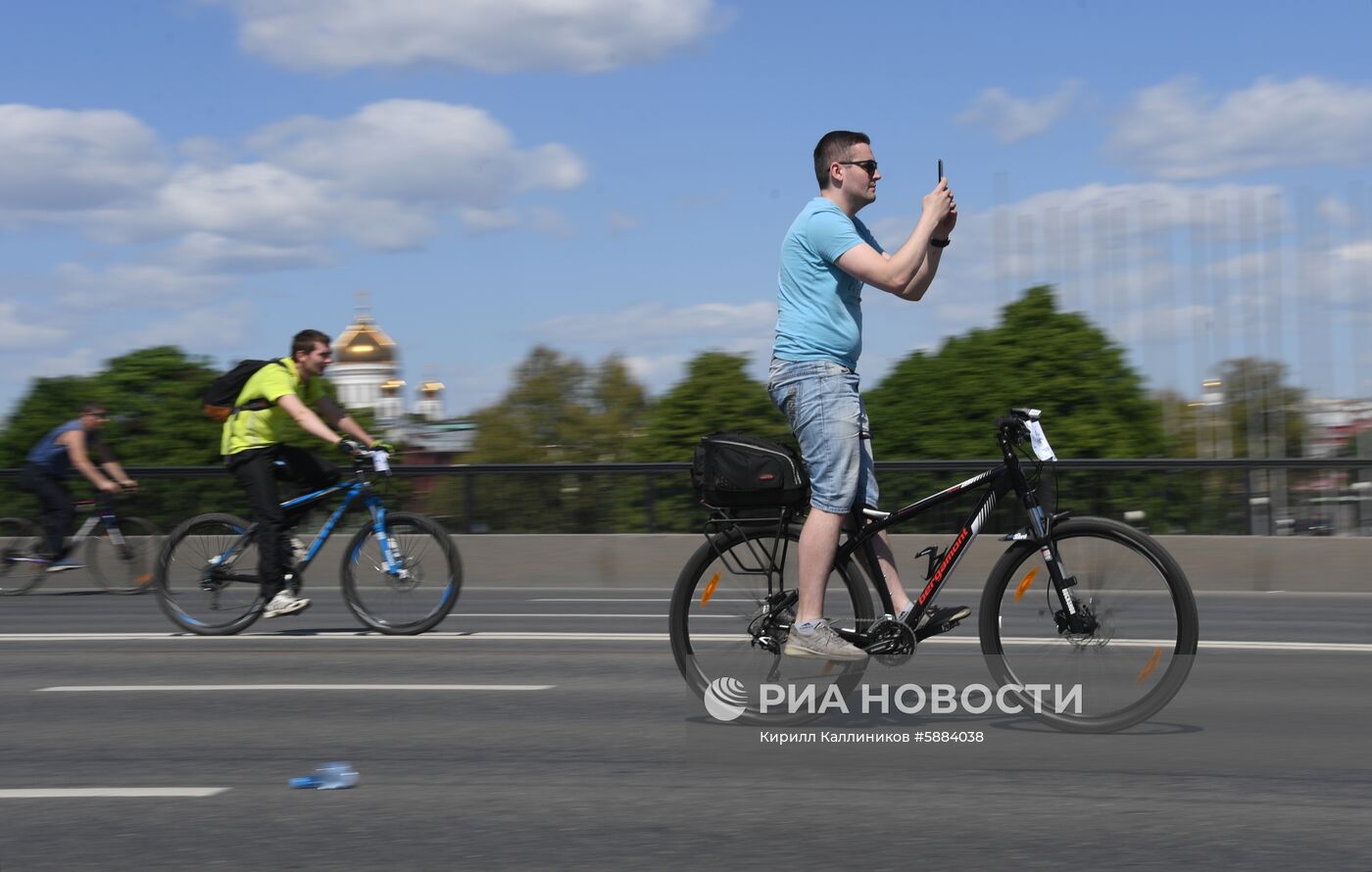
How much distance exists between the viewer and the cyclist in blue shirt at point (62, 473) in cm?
1491

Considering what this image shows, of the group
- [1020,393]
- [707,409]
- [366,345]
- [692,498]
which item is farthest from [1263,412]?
[366,345]

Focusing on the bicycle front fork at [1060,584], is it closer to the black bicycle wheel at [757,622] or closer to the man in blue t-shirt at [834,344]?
the man in blue t-shirt at [834,344]

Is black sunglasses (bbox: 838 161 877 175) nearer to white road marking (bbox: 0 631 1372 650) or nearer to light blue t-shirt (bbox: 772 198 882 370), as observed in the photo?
light blue t-shirt (bbox: 772 198 882 370)

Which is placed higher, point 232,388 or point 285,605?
point 232,388

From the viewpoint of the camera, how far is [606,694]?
7.15m

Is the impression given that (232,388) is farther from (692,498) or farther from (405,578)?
(692,498)

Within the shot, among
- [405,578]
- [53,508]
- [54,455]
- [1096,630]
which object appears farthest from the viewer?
[54,455]

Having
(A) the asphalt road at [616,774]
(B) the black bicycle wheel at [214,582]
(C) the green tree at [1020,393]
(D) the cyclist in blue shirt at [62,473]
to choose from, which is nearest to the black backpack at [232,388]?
(B) the black bicycle wheel at [214,582]

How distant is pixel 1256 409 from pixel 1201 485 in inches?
237

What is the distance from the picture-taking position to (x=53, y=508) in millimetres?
14953

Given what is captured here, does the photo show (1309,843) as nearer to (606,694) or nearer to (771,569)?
(771,569)

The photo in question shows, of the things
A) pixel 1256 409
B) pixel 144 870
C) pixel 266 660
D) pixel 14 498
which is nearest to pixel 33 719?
pixel 266 660

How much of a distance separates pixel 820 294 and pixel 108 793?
2.93m

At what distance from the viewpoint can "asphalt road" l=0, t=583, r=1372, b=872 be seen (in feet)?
14.3
